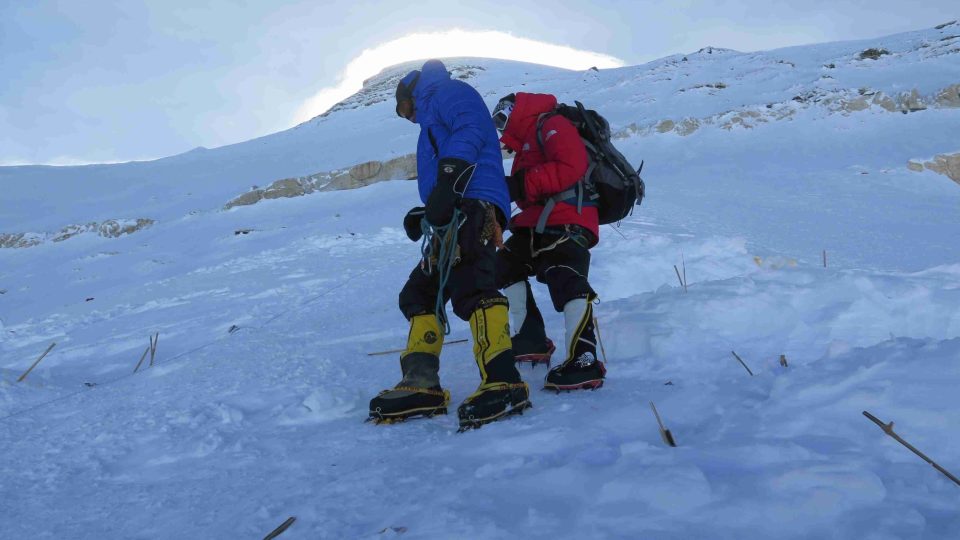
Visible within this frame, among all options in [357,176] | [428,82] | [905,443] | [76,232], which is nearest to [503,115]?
[428,82]

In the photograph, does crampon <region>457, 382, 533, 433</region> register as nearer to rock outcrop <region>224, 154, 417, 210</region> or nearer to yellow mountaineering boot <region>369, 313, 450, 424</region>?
yellow mountaineering boot <region>369, 313, 450, 424</region>

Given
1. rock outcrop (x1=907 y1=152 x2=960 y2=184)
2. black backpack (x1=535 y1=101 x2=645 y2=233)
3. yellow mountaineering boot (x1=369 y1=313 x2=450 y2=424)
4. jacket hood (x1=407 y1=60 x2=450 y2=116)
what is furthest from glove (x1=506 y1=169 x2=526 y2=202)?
rock outcrop (x1=907 y1=152 x2=960 y2=184)

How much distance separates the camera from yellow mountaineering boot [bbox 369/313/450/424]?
260 centimetres

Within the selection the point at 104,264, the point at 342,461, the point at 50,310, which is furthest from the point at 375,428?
the point at 104,264

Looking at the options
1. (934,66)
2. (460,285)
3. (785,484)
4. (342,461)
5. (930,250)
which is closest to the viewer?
(785,484)

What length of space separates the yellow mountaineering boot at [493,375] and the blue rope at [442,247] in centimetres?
19

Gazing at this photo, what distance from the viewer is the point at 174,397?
2977 millimetres

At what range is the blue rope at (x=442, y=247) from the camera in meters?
2.74

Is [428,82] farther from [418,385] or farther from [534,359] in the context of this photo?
[534,359]

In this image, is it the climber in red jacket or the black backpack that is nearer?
the climber in red jacket

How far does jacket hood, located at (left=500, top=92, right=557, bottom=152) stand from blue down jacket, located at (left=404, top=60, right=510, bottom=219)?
0.35 meters

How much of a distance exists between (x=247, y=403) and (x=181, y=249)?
7237 mm

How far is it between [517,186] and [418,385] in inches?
43.8

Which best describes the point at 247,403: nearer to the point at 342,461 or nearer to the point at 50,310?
the point at 342,461
